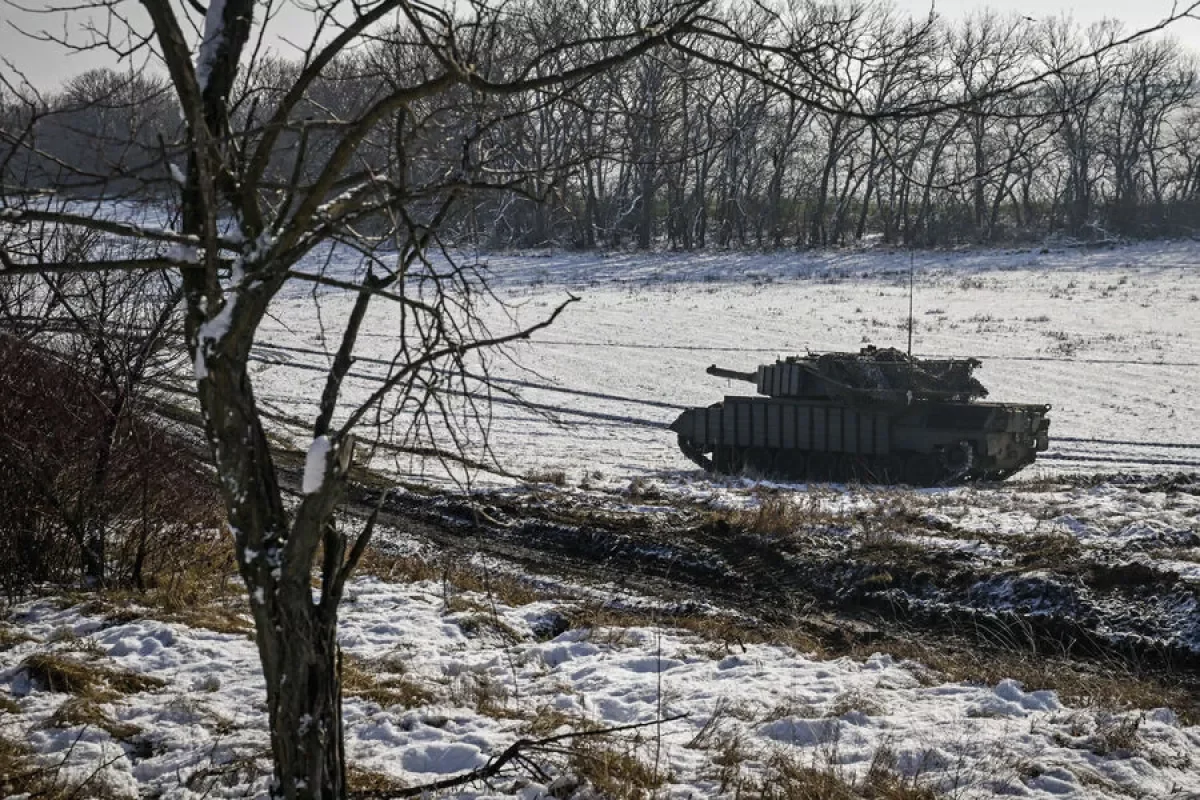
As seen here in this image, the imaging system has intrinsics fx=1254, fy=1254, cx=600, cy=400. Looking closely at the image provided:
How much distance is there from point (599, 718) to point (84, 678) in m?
2.70

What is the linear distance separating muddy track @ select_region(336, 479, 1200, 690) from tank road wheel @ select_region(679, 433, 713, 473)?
19.1 ft

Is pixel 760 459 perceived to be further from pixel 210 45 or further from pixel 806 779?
pixel 210 45

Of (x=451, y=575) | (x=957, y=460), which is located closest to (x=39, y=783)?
(x=451, y=575)

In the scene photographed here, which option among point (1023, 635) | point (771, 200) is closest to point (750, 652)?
point (1023, 635)

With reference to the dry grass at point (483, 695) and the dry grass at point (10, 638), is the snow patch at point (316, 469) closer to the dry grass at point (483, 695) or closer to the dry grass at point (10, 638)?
the dry grass at point (483, 695)

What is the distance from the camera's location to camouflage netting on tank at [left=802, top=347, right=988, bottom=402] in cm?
1856

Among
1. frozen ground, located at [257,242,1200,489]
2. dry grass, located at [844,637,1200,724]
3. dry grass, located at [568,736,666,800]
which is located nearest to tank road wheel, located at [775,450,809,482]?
frozen ground, located at [257,242,1200,489]

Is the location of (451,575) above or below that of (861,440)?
above

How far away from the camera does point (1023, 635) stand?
9844 mm

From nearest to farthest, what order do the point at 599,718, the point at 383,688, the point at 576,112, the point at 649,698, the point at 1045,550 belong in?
1. the point at 576,112
2. the point at 599,718
3. the point at 383,688
4. the point at 649,698
5. the point at 1045,550

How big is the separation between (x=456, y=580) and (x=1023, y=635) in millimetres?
4586

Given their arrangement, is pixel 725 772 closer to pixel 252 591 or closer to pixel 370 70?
pixel 252 591

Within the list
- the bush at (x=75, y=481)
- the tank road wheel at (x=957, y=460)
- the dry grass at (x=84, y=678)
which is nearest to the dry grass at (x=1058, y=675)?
the dry grass at (x=84, y=678)

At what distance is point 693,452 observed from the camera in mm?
20234
